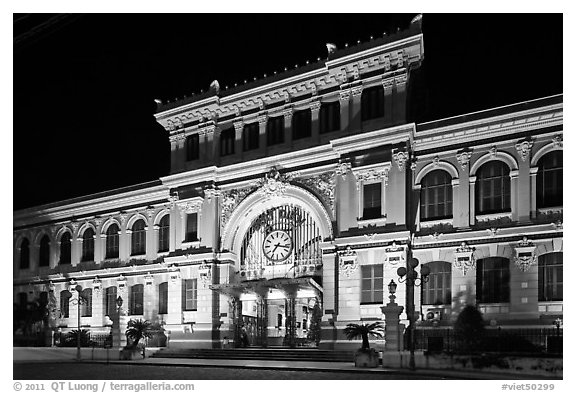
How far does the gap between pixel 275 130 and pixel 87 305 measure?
16.2 meters

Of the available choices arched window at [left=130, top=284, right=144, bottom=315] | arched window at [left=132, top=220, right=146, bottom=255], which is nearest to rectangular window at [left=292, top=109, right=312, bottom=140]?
arched window at [left=132, top=220, right=146, bottom=255]

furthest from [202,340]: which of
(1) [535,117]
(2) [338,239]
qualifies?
(1) [535,117]

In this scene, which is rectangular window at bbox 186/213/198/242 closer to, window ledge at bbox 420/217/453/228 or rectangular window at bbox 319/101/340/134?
rectangular window at bbox 319/101/340/134

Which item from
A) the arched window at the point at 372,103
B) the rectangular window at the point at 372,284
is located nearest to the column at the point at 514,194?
the rectangular window at the point at 372,284

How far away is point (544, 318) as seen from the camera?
27.2m

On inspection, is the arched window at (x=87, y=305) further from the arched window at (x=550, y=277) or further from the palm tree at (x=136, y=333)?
the arched window at (x=550, y=277)

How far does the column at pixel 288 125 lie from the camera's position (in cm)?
3506

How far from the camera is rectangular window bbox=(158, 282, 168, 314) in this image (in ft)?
129

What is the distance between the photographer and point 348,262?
104 ft

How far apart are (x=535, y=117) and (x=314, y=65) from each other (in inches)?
420

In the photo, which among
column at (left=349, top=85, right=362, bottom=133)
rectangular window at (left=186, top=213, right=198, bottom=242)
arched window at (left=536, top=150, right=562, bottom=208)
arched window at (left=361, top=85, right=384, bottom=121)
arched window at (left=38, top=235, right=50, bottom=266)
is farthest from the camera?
arched window at (left=38, top=235, right=50, bottom=266)

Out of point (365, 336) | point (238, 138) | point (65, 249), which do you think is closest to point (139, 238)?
point (65, 249)

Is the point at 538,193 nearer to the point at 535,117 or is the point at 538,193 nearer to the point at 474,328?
the point at 535,117

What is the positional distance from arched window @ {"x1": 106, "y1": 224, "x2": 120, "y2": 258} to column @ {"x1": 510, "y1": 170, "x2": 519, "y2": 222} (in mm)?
23114
